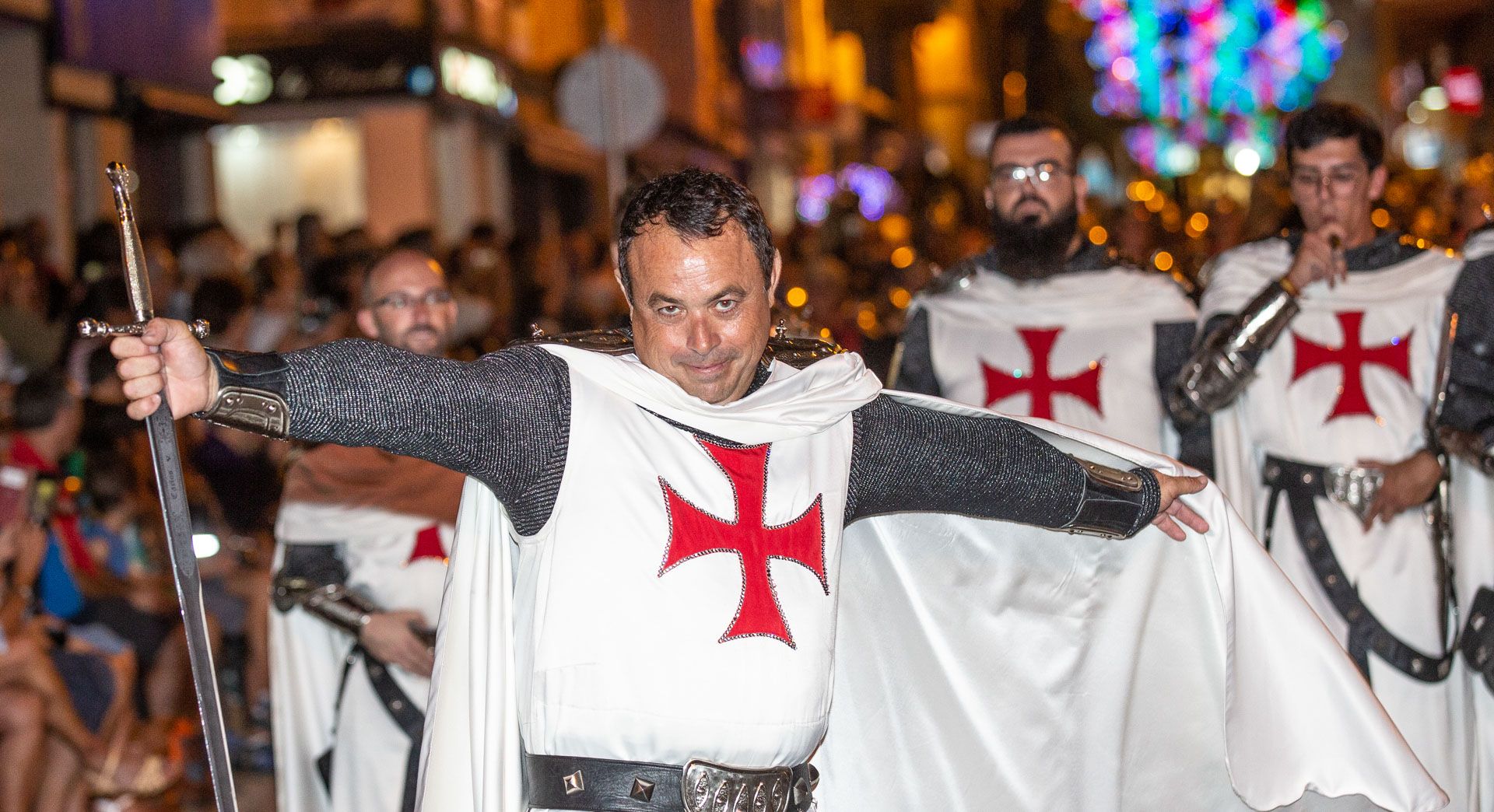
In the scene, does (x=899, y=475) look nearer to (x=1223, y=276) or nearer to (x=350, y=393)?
(x=350, y=393)

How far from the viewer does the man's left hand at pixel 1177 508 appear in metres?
3.52

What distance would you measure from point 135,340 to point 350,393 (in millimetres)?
343

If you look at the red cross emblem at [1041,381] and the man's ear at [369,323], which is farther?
the red cross emblem at [1041,381]

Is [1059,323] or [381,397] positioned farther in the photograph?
[1059,323]

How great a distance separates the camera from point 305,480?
4.57 meters

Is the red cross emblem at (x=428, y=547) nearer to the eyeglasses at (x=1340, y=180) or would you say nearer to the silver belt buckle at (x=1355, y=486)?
A: the silver belt buckle at (x=1355, y=486)

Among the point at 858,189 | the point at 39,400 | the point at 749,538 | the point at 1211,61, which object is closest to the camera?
the point at 749,538

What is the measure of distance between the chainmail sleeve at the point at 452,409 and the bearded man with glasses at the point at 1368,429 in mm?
2352

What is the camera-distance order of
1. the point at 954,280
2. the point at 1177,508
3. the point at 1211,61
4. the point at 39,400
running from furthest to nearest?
the point at 1211,61 → the point at 39,400 → the point at 954,280 → the point at 1177,508

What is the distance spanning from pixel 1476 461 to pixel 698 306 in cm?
256

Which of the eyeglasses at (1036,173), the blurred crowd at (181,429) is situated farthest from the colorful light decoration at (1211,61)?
the eyeglasses at (1036,173)

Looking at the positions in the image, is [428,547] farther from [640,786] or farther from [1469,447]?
[1469,447]

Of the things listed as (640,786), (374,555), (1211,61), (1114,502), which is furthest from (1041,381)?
(1211,61)

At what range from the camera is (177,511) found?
245 cm
